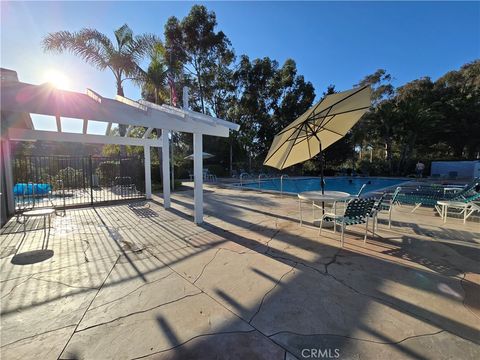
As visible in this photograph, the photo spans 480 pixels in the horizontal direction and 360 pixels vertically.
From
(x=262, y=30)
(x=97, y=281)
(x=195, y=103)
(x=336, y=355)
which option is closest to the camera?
(x=336, y=355)

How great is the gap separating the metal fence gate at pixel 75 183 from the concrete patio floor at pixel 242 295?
492 cm

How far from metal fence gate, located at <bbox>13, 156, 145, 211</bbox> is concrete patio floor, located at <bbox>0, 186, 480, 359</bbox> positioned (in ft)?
16.2

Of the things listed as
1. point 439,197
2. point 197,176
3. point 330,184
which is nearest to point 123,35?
point 197,176

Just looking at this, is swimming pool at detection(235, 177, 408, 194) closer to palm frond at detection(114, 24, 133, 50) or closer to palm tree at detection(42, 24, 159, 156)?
palm tree at detection(42, 24, 159, 156)

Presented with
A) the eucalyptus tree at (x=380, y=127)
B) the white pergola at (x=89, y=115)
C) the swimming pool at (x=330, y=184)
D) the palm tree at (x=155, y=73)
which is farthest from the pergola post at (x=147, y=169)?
the eucalyptus tree at (x=380, y=127)

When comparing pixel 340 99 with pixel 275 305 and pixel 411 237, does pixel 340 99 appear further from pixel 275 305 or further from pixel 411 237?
pixel 275 305

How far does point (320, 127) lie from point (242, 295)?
15.3ft

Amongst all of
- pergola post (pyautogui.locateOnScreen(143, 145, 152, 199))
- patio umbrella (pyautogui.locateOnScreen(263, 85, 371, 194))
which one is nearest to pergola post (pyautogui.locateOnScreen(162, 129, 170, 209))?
pergola post (pyautogui.locateOnScreen(143, 145, 152, 199))

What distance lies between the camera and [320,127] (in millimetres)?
5941

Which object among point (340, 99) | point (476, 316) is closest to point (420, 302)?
point (476, 316)

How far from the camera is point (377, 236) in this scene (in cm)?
483

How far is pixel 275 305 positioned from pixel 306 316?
356mm

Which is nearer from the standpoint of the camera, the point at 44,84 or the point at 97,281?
the point at 97,281

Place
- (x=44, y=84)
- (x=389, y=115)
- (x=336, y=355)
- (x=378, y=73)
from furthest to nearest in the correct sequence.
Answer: (x=378, y=73)
(x=389, y=115)
(x=44, y=84)
(x=336, y=355)
